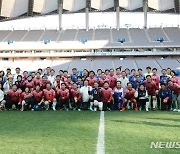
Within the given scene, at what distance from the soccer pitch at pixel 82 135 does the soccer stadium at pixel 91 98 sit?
0.01m

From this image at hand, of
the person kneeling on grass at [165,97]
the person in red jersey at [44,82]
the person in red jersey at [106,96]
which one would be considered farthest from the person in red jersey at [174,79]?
the person in red jersey at [44,82]

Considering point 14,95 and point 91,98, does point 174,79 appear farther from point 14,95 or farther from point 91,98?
point 14,95

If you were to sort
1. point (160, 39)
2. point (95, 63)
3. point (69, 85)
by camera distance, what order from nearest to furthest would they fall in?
point (69, 85), point (95, 63), point (160, 39)

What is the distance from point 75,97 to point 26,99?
1633 millimetres

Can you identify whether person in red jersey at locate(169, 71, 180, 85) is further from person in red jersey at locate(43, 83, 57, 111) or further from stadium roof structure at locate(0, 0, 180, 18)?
stadium roof structure at locate(0, 0, 180, 18)

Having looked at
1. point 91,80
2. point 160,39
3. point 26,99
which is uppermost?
point 160,39

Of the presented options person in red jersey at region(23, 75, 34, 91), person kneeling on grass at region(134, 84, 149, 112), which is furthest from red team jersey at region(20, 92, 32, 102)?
person kneeling on grass at region(134, 84, 149, 112)

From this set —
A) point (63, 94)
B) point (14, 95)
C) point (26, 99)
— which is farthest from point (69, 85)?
point (14, 95)

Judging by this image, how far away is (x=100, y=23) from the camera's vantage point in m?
36.0

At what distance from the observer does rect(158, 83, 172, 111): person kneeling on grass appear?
423 inches

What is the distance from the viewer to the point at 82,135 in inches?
233

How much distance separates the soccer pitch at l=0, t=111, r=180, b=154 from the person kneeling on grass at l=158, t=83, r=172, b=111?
9.39 ft

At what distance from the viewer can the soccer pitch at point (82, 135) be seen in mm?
4832

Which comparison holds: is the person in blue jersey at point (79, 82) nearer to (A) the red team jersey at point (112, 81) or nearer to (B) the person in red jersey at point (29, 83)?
(A) the red team jersey at point (112, 81)
